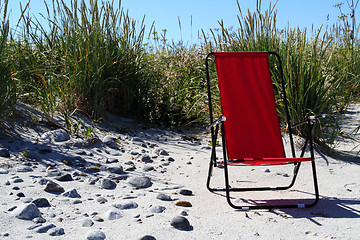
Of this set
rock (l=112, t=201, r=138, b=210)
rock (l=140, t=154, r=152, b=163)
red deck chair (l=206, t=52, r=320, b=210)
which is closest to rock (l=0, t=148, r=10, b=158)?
rock (l=140, t=154, r=152, b=163)

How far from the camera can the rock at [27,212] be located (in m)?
2.51

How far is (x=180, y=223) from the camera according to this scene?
2.53 meters

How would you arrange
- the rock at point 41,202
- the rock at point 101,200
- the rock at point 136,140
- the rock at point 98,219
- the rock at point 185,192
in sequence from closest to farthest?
1. the rock at point 98,219
2. the rock at point 41,202
3. the rock at point 101,200
4. the rock at point 185,192
5. the rock at point 136,140

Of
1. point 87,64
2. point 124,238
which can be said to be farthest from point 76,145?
point 124,238

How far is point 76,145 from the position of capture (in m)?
4.31

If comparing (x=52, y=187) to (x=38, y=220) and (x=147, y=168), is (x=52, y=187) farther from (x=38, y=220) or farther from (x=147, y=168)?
(x=147, y=168)

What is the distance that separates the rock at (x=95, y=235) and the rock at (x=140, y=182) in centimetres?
111

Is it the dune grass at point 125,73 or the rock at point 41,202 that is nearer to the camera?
the rock at point 41,202

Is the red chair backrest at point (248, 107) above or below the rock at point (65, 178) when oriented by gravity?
above

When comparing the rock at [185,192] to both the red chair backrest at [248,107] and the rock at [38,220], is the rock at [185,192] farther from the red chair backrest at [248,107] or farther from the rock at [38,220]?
the rock at [38,220]

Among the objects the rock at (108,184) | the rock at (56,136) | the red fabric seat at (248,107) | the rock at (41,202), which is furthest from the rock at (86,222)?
the rock at (56,136)

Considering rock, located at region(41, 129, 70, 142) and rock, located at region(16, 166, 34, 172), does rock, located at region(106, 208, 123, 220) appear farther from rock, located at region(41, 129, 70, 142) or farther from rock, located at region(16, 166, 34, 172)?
rock, located at region(41, 129, 70, 142)

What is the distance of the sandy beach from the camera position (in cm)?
250

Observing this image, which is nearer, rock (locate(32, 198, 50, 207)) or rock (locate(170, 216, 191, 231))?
rock (locate(170, 216, 191, 231))
